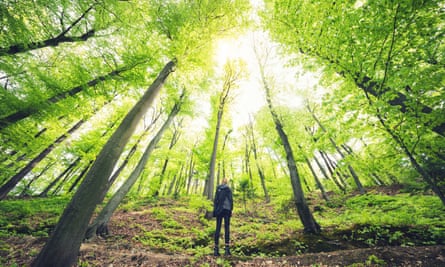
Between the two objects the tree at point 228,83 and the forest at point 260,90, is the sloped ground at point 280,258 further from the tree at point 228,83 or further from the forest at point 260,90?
the tree at point 228,83

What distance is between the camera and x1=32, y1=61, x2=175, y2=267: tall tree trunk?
3.04m

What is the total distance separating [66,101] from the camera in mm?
4898

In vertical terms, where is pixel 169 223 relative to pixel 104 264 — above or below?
above

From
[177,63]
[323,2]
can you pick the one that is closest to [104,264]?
[177,63]

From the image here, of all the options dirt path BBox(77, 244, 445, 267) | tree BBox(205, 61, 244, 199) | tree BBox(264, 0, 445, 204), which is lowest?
dirt path BBox(77, 244, 445, 267)

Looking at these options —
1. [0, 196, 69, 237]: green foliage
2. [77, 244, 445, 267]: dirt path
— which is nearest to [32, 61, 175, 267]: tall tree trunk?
[77, 244, 445, 267]: dirt path

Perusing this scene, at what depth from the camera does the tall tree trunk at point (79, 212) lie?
3.04 meters

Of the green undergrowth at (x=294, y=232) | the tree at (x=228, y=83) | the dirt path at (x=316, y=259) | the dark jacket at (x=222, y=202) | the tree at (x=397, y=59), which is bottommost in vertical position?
the dirt path at (x=316, y=259)

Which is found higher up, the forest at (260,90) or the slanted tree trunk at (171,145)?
the slanted tree trunk at (171,145)

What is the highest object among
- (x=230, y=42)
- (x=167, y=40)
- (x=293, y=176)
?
(x=230, y=42)

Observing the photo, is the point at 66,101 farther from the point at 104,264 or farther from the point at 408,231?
the point at 408,231

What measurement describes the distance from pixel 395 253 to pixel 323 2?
232 inches

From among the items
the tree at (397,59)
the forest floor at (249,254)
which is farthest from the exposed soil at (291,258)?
the tree at (397,59)

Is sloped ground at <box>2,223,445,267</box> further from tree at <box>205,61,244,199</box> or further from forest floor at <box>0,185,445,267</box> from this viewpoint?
tree at <box>205,61,244,199</box>
